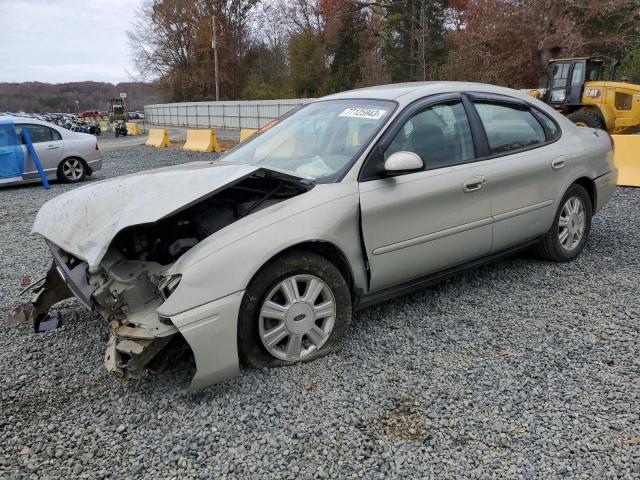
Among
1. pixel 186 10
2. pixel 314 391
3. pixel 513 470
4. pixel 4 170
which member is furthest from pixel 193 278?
pixel 186 10

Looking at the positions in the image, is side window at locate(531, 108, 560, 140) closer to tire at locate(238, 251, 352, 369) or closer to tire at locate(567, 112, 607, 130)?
tire at locate(238, 251, 352, 369)

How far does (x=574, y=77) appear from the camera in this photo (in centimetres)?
1314

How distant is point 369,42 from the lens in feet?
127

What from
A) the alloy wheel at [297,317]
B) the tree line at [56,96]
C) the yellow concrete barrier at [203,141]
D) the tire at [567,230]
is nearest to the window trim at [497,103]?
the tire at [567,230]

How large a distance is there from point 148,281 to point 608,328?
2.96 metres

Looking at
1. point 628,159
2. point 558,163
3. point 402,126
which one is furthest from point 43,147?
point 628,159

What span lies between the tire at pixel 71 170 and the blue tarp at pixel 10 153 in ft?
2.77

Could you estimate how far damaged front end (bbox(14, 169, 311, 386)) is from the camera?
264 cm

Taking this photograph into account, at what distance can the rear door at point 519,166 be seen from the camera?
3896mm

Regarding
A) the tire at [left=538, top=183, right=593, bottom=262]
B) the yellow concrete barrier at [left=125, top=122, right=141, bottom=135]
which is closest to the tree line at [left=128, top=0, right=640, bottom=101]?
the yellow concrete barrier at [left=125, top=122, right=141, bottom=135]

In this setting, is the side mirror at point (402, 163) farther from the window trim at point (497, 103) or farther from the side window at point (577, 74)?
the side window at point (577, 74)

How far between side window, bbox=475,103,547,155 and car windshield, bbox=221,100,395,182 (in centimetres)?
89

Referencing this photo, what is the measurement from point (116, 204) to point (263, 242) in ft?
3.15

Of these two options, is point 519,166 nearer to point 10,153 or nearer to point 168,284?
point 168,284
